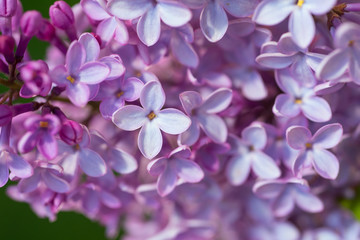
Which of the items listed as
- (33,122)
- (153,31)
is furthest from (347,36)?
(33,122)

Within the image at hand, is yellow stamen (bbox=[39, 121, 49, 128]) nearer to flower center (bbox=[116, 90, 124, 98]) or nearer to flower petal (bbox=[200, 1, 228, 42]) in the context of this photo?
flower center (bbox=[116, 90, 124, 98])

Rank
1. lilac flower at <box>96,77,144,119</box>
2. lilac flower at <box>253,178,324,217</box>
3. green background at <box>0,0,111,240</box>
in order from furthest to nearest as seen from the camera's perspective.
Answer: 1. green background at <box>0,0,111,240</box>
2. lilac flower at <box>253,178,324,217</box>
3. lilac flower at <box>96,77,144,119</box>

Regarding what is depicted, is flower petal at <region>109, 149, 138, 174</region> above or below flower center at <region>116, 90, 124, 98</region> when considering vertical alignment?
below

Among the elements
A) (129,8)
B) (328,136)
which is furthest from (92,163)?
(328,136)

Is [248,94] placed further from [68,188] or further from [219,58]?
[68,188]

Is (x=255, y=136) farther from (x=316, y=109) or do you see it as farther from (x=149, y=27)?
(x=149, y=27)

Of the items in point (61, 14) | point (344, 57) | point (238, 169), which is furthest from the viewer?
point (238, 169)

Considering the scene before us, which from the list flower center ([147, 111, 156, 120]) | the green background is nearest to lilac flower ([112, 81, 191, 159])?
flower center ([147, 111, 156, 120])
